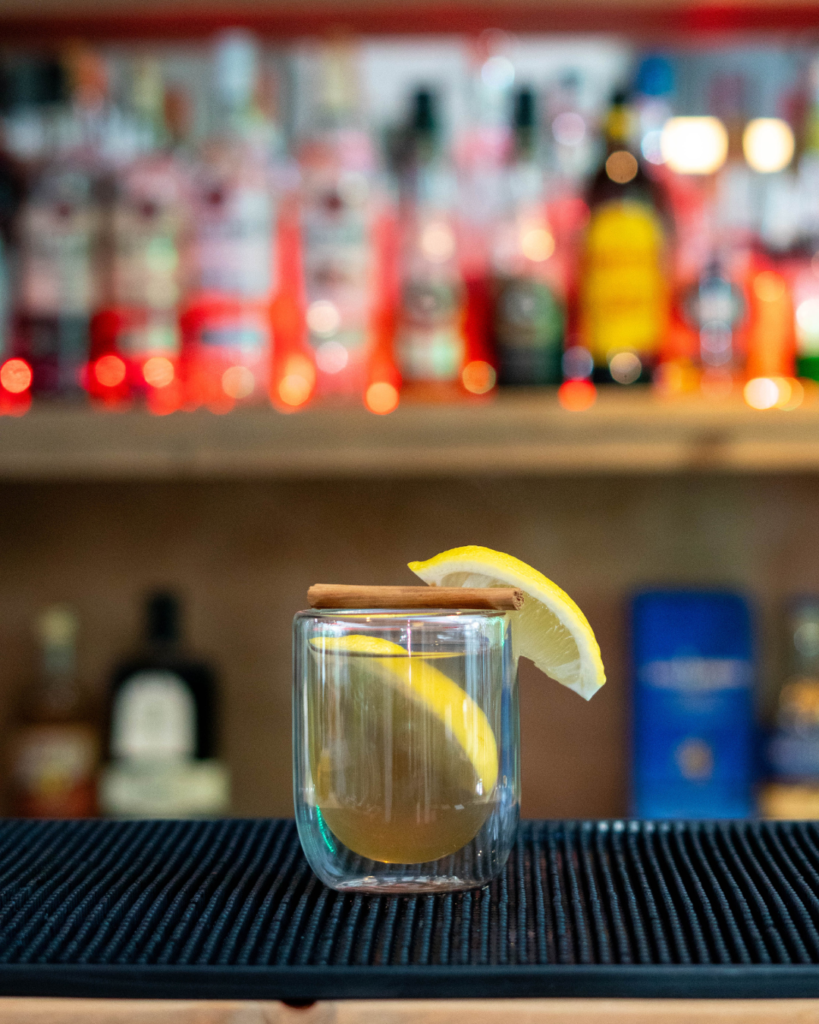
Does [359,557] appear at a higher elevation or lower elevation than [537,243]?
lower

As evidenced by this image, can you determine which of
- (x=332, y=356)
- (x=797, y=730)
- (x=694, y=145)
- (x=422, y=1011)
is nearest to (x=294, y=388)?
(x=332, y=356)

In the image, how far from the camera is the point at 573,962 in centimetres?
32

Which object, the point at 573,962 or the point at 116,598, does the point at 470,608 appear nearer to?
the point at 573,962

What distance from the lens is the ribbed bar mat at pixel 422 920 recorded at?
0.31 metres

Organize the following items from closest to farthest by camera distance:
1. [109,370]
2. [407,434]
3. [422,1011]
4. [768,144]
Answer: [422,1011] < [407,434] < [109,370] < [768,144]

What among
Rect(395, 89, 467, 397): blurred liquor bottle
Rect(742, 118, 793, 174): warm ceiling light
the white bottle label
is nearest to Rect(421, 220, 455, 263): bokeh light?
Rect(395, 89, 467, 397): blurred liquor bottle

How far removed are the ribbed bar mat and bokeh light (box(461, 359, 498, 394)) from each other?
66 cm

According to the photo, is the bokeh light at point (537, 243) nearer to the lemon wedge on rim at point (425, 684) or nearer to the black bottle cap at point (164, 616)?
the black bottle cap at point (164, 616)

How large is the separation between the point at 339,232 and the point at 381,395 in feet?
0.51

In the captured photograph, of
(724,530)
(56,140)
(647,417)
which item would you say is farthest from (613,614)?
A: (56,140)

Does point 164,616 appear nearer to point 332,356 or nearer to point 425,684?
point 332,356

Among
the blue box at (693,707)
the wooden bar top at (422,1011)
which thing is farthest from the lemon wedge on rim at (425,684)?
the blue box at (693,707)

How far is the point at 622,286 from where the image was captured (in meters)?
1.03

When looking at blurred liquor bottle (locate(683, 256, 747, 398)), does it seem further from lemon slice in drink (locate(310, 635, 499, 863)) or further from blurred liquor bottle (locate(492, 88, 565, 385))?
lemon slice in drink (locate(310, 635, 499, 863))
